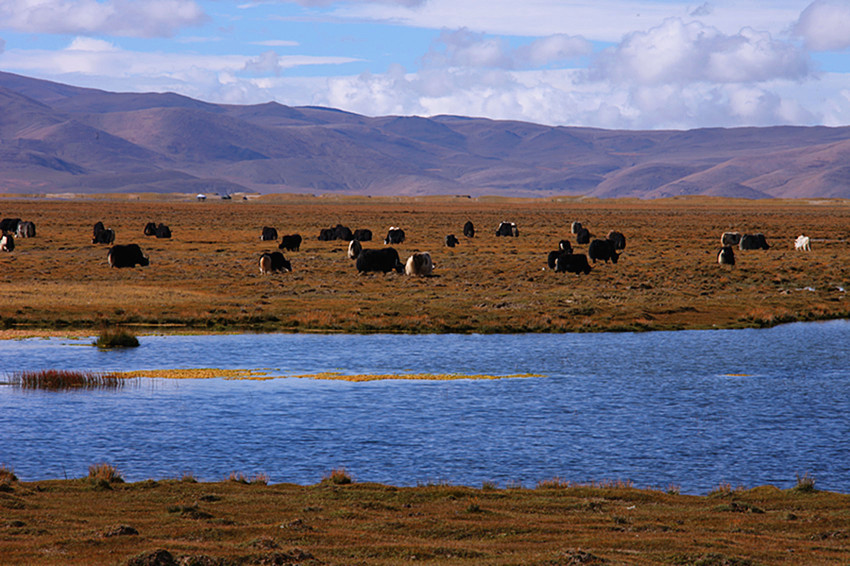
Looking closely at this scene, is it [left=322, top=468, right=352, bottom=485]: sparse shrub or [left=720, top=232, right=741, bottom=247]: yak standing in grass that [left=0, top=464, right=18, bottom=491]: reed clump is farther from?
[left=720, top=232, right=741, bottom=247]: yak standing in grass

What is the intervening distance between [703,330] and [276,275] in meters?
23.2

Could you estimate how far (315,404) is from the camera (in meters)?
23.2

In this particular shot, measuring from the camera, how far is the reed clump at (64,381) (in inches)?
976

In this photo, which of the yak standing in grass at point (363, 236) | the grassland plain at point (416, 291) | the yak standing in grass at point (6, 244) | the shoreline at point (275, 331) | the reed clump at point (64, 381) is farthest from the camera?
the yak standing in grass at point (363, 236)

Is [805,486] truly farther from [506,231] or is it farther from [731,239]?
[506,231]

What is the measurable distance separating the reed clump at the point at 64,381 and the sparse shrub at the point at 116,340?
542cm

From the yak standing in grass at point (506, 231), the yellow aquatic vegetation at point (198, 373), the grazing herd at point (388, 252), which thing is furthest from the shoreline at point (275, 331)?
the yak standing in grass at point (506, 231)

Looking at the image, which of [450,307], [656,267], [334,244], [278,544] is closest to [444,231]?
[334,244]

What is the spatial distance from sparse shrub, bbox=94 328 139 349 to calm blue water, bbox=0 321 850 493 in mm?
392

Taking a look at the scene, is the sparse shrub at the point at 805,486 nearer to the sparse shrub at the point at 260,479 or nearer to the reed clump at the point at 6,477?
the sparse shrub at the point at 260,479

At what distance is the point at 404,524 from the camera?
1350 centimetres

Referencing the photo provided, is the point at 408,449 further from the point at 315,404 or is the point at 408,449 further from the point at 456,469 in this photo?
the point at 315,404

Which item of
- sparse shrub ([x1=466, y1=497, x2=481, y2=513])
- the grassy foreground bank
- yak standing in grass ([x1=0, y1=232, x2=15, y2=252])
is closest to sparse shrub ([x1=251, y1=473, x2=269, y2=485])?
the grassy foreground bank

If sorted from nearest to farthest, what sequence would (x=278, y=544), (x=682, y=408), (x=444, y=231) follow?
(x=278, y=544) < (x=682, y=408) < (x=444, y=231)
